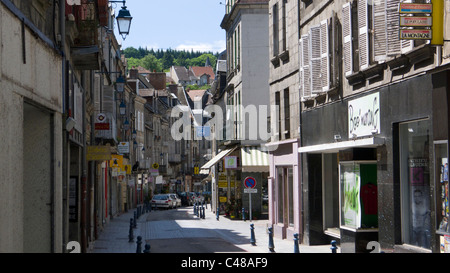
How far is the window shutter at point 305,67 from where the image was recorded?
71.6ft

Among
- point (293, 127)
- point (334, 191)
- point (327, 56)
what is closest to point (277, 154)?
point (293, 127)

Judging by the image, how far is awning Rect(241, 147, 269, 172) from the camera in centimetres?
3838

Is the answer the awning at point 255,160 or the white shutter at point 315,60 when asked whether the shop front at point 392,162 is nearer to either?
the white shutter at point 315,60

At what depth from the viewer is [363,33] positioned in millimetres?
16266

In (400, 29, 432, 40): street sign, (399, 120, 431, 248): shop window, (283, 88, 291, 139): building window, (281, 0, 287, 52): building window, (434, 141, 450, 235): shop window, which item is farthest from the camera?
(281, 0, 287, 52): building window

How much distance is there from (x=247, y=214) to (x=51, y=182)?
28.4m

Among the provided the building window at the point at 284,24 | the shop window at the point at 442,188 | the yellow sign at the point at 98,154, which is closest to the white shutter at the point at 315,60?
the building window at the point at 284,24

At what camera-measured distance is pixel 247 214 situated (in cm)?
4047

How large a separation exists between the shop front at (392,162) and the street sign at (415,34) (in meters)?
0.83

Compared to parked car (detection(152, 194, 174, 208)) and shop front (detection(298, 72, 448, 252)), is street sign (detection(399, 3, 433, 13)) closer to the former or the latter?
shop front (detection(298, 72, 448, 252))

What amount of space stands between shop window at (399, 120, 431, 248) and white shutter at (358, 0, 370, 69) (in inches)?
84.5

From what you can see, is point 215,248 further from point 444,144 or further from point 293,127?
point 444,144

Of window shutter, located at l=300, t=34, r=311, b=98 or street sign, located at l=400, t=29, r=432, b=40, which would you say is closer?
street sign, located at l=400, t=29, r=432, b=40

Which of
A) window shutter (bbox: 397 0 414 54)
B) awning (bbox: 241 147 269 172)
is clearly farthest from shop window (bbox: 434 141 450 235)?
awning (bbox: 241 147 269 172)
